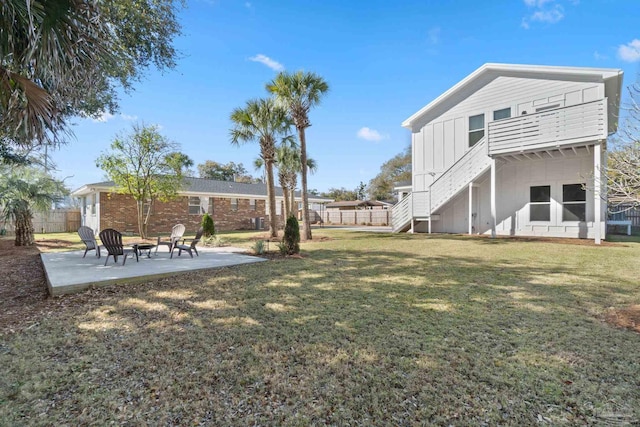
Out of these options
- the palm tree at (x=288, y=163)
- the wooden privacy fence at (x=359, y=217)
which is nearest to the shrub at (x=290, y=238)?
the palm tree at (x=288, y=163)

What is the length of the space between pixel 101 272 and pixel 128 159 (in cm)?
1002

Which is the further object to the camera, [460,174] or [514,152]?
[460,174]

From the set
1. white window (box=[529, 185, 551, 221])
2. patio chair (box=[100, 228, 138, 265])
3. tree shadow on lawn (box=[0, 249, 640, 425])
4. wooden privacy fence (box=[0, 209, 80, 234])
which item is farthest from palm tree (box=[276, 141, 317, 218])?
wooden privacy fence (box=[0, 209, 80, 234])

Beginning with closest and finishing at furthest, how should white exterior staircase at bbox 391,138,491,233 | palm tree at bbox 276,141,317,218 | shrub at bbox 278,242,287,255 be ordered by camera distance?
shrub at bbox 278,242,287,255
white exterior staircase at bbox 391,138,491,233
palm tree at bbox 276,141,317,218

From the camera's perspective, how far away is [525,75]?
13352 mm

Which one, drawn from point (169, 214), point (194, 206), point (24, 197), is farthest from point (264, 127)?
point (24, 197)

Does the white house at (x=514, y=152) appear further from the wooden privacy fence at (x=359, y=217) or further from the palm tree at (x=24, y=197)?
the palm tree at (x=24, y=197)

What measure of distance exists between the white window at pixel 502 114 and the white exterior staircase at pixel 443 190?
5.07 ft

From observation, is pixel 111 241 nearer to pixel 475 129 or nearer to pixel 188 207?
pixel 188 207

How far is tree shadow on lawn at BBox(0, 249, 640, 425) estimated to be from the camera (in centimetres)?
234

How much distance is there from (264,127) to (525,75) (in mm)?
12053

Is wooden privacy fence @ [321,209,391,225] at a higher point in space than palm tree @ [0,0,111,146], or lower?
lower

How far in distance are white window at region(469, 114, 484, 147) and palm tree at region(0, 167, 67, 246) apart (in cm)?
1986

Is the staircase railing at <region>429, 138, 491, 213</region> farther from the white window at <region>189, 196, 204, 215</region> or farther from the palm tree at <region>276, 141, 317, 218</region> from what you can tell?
the white window at <region>189, 196, 204, 215</region>
